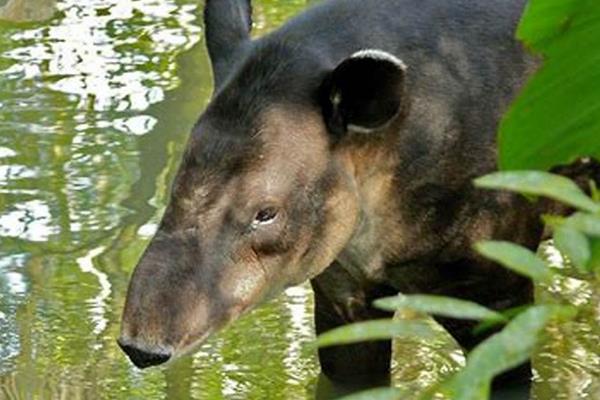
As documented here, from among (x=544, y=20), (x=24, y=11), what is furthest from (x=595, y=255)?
(x=24, y=11)

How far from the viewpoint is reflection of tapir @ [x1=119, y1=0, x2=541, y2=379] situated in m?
4.59

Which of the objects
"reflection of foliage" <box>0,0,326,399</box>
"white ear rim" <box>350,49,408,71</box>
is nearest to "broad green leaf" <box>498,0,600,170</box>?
"white ear rim" <box>350,49,408,71</box>

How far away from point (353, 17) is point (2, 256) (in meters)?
2.83

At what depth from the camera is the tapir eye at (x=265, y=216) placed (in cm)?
477

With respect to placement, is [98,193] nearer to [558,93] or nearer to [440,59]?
[440,59]

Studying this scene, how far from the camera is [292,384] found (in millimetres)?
6352

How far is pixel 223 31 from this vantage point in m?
5.18

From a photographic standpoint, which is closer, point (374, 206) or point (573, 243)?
point (573, 243)

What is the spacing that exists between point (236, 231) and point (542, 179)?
281cm

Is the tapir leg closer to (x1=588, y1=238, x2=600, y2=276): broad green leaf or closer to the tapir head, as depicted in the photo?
the tapir head

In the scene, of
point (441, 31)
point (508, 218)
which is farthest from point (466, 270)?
point (441, 31)

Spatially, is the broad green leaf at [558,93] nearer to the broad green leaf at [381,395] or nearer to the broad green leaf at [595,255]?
the broad green leaf at [595,255]

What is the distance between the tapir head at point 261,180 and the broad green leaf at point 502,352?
8.40 feet

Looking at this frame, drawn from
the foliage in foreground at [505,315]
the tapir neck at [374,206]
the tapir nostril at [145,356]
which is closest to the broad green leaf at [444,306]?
the foliage in foreground at [505,315]
